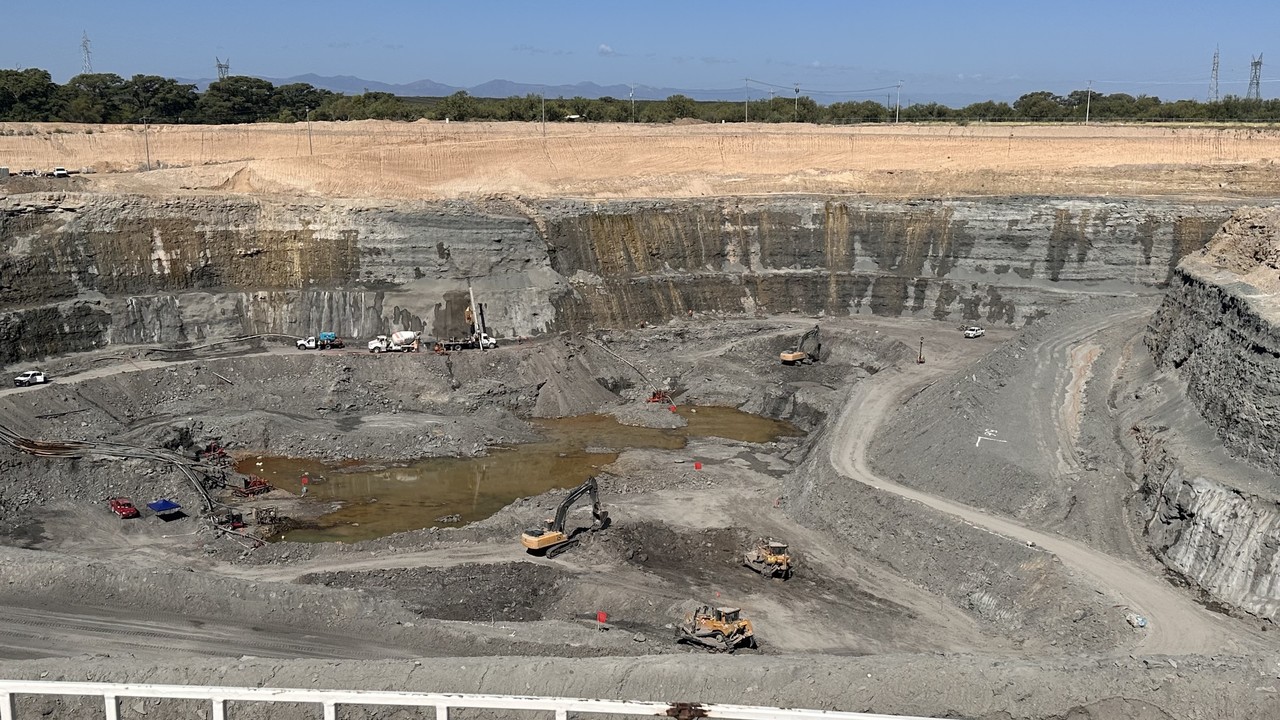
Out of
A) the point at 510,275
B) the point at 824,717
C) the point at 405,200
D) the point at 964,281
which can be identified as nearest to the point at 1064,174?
the point at 964,281

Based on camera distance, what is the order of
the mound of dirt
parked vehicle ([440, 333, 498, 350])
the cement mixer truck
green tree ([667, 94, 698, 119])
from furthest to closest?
green tree ([667, 94, 698, 119]) < parked vehicle ([440, 333, 498, 350]) < the cement mixer truck < the mound of dirt

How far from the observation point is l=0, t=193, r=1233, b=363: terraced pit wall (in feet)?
166

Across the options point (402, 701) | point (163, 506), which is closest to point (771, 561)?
point (402, 701)

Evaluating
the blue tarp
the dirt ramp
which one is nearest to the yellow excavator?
the dirt ramp

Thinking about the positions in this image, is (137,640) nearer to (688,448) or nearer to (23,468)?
(23,468)

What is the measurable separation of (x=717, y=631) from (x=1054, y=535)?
11111mm

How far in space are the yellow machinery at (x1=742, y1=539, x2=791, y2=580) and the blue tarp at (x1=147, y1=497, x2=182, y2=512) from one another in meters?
19.1

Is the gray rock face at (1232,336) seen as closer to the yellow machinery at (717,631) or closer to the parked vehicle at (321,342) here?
the yellow machinery at (717,631)

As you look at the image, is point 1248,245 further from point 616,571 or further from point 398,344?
point 398,344

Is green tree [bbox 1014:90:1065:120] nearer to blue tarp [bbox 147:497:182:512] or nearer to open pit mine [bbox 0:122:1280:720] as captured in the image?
open pit mine [bbox 0:122:1280:720]

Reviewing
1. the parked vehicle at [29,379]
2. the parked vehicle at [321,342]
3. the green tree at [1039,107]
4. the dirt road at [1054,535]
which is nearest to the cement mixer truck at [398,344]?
the parked vehicle at [321,342]

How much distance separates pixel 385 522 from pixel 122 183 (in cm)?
3340

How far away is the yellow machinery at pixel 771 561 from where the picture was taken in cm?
3156

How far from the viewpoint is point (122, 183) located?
59.4 meters
